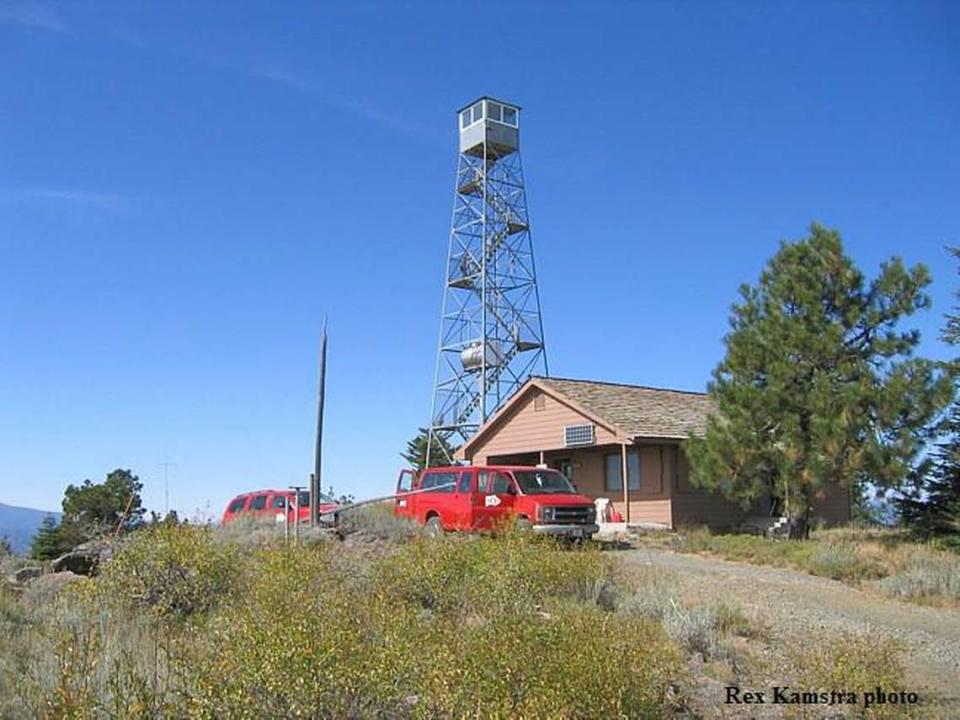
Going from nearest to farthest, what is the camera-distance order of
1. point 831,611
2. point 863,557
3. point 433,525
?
point 831,611
point 863,557
point 433,525

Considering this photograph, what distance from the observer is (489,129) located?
38.8 meters

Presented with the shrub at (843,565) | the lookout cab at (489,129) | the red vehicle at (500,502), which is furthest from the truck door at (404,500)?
the lookout cab at (489,129)

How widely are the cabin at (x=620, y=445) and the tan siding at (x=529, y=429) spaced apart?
0.03 m

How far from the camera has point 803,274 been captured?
66.5 ft

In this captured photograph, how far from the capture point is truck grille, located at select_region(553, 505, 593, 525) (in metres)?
19.0

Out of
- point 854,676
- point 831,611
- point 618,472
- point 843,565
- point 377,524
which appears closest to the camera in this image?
point 854,676

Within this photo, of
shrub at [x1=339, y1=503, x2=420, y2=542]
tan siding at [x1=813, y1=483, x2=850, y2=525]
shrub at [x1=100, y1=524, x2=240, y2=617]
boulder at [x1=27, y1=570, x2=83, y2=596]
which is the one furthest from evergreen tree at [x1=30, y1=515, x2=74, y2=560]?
tan siding at [x1=813, y1=483, x2=850, y2=525]

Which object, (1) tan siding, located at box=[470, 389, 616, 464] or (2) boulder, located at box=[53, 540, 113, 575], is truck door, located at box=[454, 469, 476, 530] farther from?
(2) boulder, located at box=[53, 540, 113, 575]

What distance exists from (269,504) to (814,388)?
12.9 m

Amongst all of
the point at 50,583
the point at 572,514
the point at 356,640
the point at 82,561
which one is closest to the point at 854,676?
the point at 356,640

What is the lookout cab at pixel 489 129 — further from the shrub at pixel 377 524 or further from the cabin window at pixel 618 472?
the shrub at pixel 377 524

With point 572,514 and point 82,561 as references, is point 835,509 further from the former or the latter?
point 82,561

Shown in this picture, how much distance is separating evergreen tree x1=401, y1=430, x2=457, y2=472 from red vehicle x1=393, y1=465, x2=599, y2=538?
11.3 meters

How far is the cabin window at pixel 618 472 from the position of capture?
1057 inches
